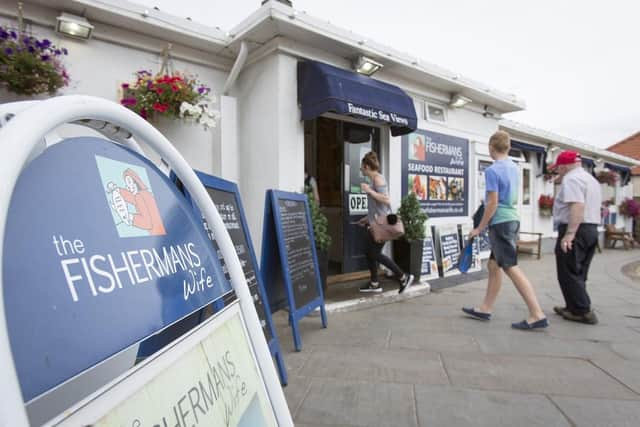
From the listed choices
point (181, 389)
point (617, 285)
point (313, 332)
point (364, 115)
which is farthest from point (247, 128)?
point (617, 285)

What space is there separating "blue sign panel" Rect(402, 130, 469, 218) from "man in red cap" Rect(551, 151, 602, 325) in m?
2.35

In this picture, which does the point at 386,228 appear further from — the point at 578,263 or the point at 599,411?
the point at 599,411

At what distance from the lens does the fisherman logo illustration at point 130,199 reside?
773 mm

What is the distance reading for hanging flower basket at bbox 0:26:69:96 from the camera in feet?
9.32

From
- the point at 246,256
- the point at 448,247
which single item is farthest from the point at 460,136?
the point at 246,256

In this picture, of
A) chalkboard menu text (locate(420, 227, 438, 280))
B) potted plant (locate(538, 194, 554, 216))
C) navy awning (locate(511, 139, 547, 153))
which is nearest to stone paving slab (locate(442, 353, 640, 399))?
chalkboard menu text (locate(420, 227, 438, 280))

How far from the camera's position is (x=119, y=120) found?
2.70 ft

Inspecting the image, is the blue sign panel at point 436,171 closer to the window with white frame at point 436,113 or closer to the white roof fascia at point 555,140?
the window with white frame at point 436,113

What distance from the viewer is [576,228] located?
3.37 metres

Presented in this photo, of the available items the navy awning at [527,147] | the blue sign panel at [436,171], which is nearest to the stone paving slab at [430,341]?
the blue sign panel at [436,171]

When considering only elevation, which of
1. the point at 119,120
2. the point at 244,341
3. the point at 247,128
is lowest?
the point at 244,341

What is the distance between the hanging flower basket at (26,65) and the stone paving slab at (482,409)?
13.1ft

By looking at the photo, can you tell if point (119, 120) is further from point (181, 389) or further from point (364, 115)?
point (364, 115)

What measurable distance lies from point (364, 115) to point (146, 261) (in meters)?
3.83
